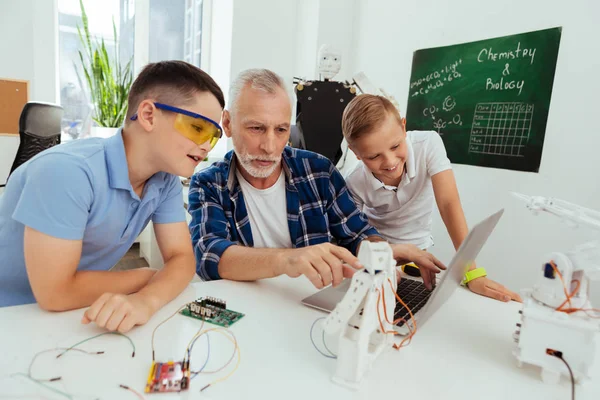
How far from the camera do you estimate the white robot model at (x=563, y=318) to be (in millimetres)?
745

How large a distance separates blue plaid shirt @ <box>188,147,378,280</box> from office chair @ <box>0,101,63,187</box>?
5.89ft

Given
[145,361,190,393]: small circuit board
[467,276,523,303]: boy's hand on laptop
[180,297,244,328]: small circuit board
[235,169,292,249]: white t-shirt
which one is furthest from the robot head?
[145,361,190,393]: small circuit board

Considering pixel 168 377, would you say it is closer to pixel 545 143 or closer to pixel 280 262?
pixel 280 262

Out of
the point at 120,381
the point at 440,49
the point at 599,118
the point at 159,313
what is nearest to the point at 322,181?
the point at 159,313

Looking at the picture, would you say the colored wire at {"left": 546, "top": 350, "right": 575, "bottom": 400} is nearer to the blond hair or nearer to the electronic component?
the electronic component

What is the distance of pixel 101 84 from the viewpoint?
3842 millimetres

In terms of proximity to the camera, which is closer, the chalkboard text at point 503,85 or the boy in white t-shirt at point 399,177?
the boy in white t-shirt at point 399,177

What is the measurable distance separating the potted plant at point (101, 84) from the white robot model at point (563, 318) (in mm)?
3825

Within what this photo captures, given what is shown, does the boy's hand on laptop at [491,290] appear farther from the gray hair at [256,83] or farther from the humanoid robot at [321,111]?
the humanoid robot at [321,111]

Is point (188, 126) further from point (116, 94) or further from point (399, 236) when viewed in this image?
point (116, 94)

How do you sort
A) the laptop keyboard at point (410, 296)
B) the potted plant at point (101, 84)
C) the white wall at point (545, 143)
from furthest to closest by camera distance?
the potted plant at point (101, 84), the white wall at point (545, 143), the laptop keyboard at point (410, 296)

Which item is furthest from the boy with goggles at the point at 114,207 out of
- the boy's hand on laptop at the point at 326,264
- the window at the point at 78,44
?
the window at the point at 78,44

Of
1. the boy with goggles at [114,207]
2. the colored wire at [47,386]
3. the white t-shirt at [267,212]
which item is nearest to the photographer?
the colored wire at [47,386]

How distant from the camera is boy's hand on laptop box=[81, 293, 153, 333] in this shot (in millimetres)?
829
